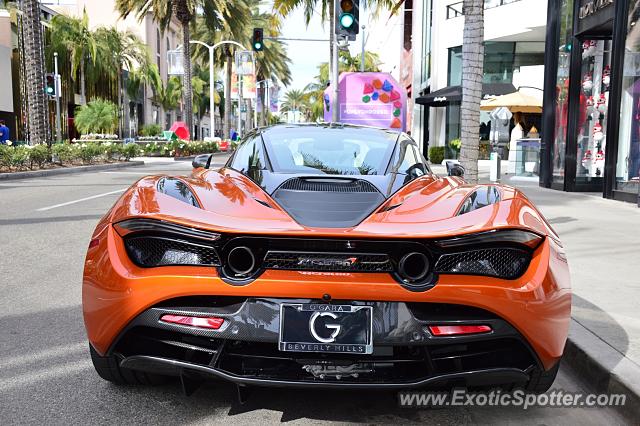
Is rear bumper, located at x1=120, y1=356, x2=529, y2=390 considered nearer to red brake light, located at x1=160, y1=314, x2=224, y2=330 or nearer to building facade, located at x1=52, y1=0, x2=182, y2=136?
red brake light, located at x1=160, y1=314, x2=224, y2=330

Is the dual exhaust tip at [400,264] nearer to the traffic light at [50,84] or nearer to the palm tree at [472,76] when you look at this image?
the palm tree at [472,76]

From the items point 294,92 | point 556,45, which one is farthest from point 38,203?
point 294,92

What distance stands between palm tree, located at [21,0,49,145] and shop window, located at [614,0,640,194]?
55.8 feet

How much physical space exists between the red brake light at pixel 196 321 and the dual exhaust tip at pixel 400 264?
0.62 ft

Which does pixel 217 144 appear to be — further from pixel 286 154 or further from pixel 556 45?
pixel 286 154

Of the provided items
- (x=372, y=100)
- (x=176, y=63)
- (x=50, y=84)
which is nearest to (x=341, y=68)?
(x=176, y=63)

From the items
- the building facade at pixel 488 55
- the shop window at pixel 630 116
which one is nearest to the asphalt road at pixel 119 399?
the shop window at pixel 630 116

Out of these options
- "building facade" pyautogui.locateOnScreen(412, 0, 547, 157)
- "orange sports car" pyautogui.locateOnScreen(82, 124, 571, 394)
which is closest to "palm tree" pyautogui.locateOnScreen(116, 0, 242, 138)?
"building facade" pyautogui.locateOnScreen(412, 0, 547, 157)

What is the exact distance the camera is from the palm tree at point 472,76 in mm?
8125

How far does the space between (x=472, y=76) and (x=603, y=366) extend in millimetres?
5759

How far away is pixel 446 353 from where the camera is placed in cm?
232

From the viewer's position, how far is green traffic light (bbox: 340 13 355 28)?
11.1 metres

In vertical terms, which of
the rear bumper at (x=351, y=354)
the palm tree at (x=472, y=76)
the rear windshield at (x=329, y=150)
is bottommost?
the rear bumper at (x=351, y=354)

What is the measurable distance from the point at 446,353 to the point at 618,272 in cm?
393
